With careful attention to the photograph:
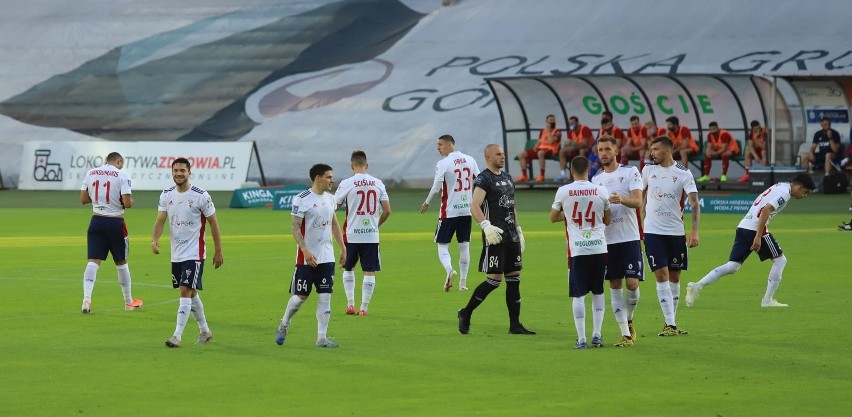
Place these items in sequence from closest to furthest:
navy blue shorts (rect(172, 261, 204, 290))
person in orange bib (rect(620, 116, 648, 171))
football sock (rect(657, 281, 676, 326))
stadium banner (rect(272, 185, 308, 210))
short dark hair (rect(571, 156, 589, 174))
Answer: short dark hair (rect(571, 156, 589, 174)) < navy blue shorts (rect(172, 261, 204, 290)) < football sock (rect(657, 281, 676, 326)) < stadium banner (rect(272, 185, 308, 210)) < person in orange bib (rect(620, 116, 648, 171))

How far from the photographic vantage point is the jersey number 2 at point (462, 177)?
21.3 meters

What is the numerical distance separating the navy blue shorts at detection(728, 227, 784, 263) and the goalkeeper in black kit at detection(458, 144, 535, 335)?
3.73 m

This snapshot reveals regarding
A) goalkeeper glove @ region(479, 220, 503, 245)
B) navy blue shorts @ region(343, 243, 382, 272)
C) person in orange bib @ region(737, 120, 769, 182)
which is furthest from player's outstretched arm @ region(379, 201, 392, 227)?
person in orange bib @ region(737, 120, 769, 182)

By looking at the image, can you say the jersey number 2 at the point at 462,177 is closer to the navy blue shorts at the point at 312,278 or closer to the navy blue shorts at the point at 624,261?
the navy blue shorts at the point at 624,261

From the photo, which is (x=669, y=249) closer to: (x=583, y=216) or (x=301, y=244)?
(x=583, y=216)

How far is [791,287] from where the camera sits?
2055 centimetres

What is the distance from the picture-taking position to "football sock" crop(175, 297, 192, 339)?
1505 cm

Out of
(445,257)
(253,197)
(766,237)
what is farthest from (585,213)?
(253,197)

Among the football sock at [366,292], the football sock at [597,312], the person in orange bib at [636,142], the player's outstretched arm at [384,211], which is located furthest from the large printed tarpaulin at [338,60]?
the football sock at [597,312]

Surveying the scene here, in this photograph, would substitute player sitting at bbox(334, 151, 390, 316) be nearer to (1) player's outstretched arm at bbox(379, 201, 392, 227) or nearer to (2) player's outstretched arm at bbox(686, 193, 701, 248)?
(1) player's outstretched arm at bbox(379, 201, 392, 227)

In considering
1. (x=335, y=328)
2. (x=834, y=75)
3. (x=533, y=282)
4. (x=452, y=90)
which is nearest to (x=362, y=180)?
(x=335, y=328)

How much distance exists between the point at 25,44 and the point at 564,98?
27.1 meters

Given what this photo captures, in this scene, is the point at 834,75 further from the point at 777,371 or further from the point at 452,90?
the point at 777,371

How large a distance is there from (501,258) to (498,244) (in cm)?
16
